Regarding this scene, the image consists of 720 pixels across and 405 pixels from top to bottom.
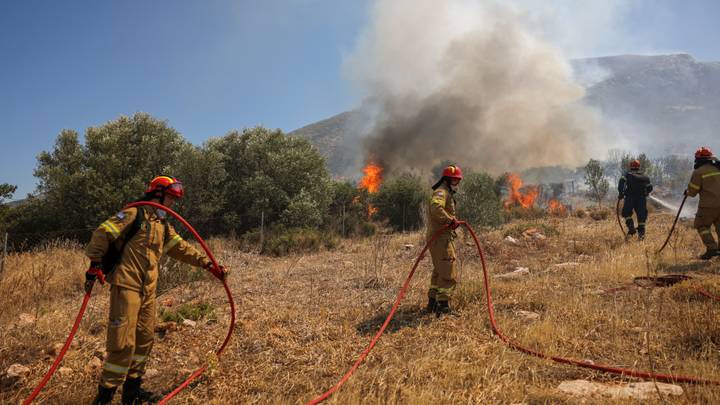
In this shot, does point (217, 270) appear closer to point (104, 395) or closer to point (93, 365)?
point (104, 395)

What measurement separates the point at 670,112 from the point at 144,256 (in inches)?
6505

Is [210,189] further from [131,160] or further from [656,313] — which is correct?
[656,313]

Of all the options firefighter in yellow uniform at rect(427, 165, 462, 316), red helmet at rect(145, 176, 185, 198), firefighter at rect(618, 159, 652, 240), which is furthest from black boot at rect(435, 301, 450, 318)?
firefighter at rect(618, 159, 652, 240)

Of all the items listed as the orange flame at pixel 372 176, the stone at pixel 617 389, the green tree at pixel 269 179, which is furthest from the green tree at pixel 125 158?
the stone at pixel 617 389

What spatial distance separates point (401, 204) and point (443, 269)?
591 inches

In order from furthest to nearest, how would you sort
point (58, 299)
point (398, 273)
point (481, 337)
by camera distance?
point (398, 273), point (58, 299), point (481, 337)

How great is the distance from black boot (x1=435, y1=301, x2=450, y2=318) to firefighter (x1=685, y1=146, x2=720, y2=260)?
5.47 meters

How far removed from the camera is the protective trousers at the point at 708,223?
7.20 m

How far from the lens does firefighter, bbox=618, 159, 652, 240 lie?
387 inches

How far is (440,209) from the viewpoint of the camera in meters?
5.28

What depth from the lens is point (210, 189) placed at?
15195 mm

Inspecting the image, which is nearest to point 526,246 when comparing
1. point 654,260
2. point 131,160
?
point 654,260

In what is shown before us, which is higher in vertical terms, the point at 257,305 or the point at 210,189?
the point at 210,189

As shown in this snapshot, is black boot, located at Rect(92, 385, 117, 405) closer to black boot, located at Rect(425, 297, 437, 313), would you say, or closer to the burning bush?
black boot, located at Rect(425, 297, 437, 313)
